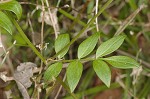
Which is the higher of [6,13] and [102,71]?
[6,13]

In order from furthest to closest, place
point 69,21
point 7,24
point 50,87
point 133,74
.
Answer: point 69,21
point 133,74
point 50,87
point 7,24

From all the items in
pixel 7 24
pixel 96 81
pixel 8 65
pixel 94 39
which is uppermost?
pixel 7 24

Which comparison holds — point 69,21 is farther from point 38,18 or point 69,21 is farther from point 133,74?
point 133,74

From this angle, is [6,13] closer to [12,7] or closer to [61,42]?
[12,7]

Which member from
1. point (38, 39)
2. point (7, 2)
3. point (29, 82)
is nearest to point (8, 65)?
point (38, 39)

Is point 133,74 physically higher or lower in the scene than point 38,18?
Result: lower

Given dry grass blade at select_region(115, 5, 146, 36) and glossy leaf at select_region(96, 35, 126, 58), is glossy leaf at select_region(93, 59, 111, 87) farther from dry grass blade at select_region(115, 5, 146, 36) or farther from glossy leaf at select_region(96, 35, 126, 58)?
dry grass blade at select_region(115, 5, 146, 36)

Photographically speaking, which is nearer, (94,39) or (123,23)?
(94,39)

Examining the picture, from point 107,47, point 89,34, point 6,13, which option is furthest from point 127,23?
point 6,13

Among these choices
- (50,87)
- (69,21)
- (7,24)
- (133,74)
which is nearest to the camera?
(7,24)
